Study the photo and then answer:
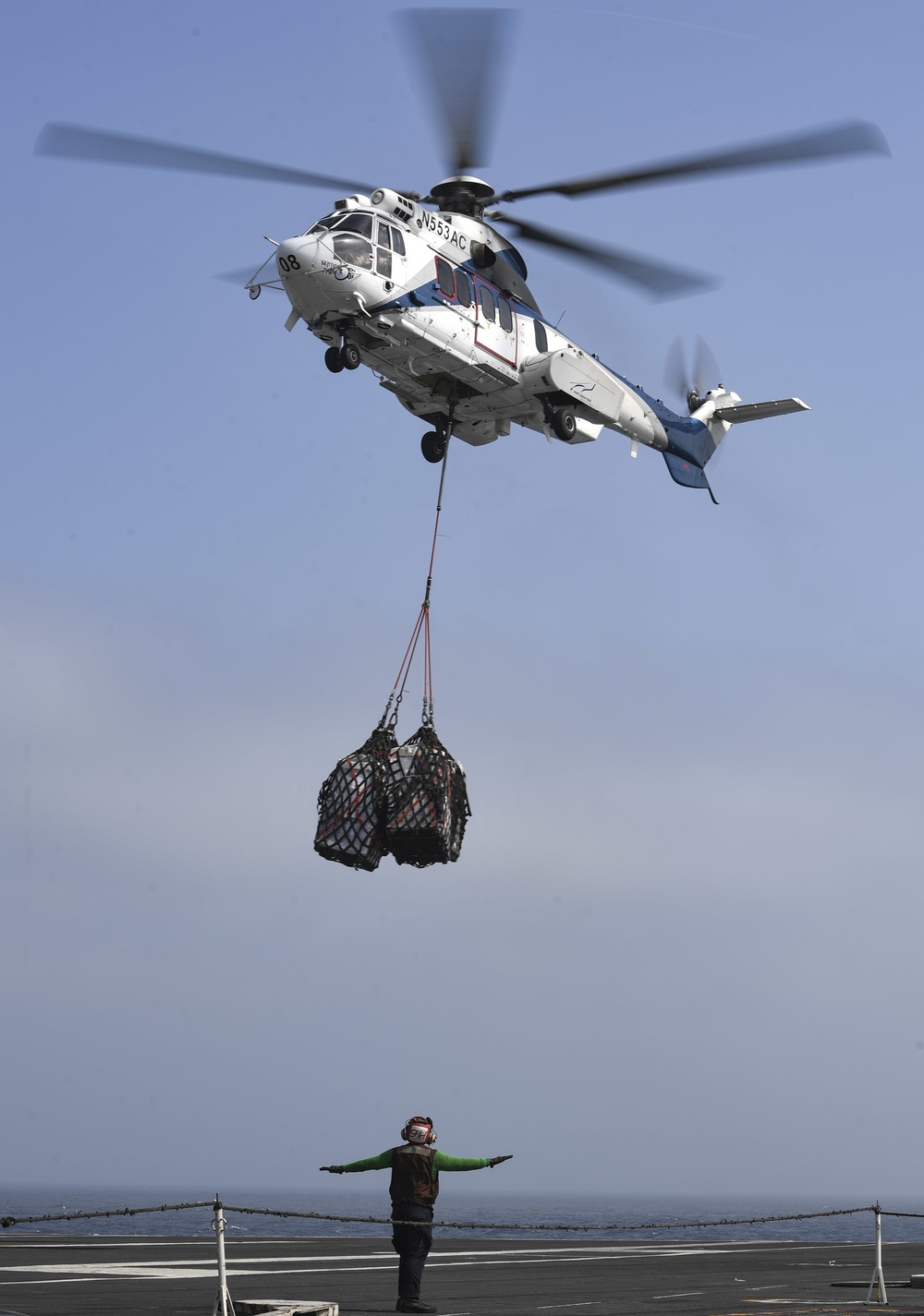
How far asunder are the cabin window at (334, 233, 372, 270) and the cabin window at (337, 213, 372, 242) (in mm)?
97

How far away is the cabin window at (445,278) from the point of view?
19.1 meters

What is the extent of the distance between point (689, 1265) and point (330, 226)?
15709 mm

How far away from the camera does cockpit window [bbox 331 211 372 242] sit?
18172 millimetres

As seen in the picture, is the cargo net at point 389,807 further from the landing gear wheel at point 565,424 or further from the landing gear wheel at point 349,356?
the landing gear wheel at point 565,424

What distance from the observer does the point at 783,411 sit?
25609mm

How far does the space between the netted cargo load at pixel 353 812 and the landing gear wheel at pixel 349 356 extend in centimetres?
553

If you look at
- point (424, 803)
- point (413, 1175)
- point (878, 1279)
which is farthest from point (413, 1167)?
point (878, 1279)

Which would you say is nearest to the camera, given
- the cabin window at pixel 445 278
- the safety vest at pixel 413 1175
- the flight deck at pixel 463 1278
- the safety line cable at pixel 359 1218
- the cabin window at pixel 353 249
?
the safety line cable at pixel 359 1218

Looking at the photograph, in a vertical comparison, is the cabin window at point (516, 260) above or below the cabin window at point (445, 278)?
above

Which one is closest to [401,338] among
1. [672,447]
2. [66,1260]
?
[672,447]

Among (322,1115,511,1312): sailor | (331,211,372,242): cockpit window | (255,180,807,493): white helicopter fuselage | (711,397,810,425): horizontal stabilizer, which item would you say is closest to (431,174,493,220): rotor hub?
(255,180,807,493): white helicopter fuselage

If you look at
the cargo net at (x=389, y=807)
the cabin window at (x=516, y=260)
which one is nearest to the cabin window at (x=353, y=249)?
the cabin window at (x=516, y=260)

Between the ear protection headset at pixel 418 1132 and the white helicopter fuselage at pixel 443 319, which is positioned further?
the white helicopter fuselage at pixel 443 319

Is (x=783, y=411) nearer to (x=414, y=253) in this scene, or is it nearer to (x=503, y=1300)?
(x=414, y=253)
